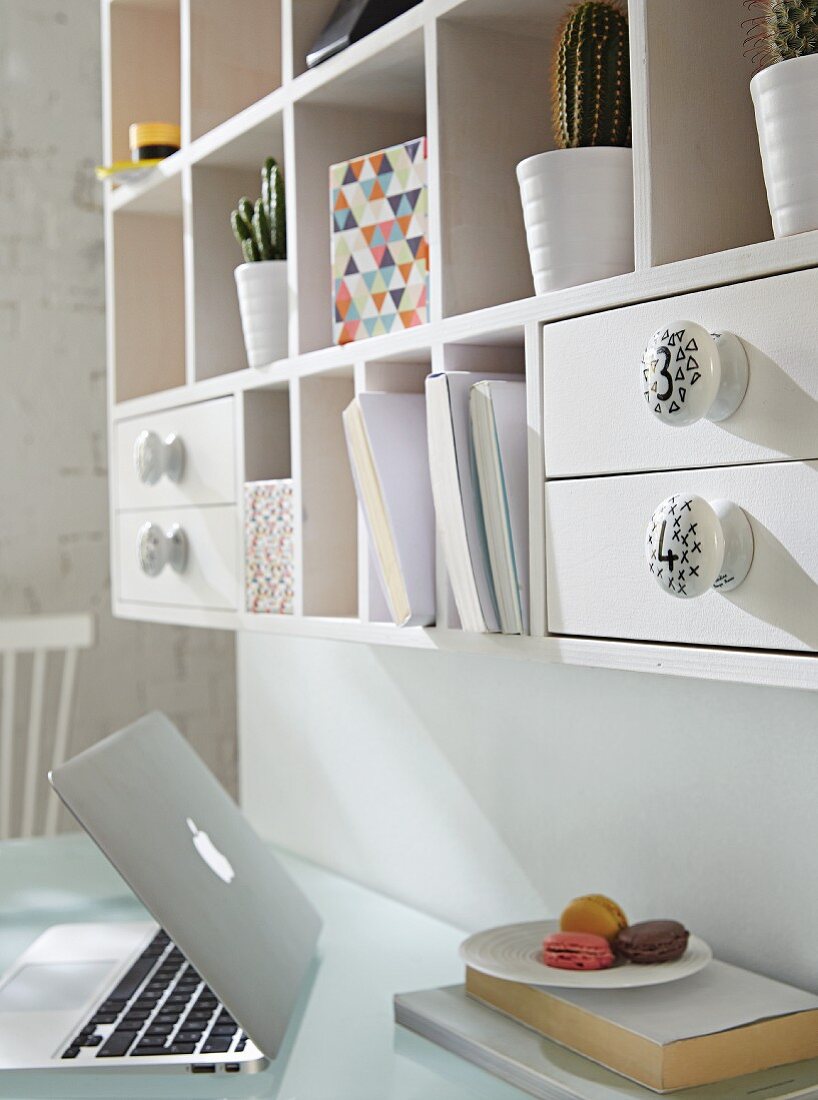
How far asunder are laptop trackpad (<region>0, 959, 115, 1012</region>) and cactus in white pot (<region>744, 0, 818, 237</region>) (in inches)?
36.1

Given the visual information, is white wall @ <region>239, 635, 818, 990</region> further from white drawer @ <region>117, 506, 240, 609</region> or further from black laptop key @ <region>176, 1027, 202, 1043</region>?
black laptop key @ <region>176, 1027, 202, 1043</region>

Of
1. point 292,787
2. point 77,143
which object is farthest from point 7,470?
point 292,787

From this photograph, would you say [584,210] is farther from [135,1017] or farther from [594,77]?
[135,1017]

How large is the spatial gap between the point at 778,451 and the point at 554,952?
0.50 metres

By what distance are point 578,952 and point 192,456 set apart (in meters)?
0.75

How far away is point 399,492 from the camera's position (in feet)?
3.71

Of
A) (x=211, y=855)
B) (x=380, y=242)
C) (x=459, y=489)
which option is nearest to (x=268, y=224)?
(x=380, y=242)

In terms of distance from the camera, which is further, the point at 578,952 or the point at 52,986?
the point at 52,986

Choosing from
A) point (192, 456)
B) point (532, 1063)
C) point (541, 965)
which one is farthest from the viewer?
point (192, 456)

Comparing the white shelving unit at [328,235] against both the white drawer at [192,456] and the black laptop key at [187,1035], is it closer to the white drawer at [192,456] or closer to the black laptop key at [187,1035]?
the white drawer at [192,456]

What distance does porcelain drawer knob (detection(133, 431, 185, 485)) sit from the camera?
1.56 meters

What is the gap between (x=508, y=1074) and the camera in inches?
39.1

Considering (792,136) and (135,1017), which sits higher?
(792,136)

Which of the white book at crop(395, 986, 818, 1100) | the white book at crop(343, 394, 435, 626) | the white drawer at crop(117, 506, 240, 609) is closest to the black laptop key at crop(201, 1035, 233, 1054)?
the white book at crop(395, 986, 818, 1100)
